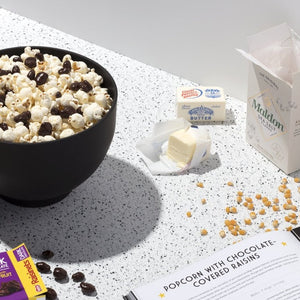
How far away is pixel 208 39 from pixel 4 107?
0.58 meters

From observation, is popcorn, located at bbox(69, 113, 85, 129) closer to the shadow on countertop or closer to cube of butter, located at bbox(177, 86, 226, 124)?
the shadow on countertop

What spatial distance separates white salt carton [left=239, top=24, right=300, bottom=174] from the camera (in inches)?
57.3

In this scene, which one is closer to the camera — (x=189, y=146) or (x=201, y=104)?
(x=189, y=146)

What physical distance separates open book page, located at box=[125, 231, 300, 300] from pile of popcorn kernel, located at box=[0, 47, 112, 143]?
0.30 m

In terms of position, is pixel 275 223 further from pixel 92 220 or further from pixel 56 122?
pixel 56 122

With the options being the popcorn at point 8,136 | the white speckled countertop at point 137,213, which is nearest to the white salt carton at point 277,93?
the white speckled countertop at point 137,213

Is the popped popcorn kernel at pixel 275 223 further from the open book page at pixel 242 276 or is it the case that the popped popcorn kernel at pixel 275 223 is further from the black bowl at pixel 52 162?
the black bowl at pixel 52 162

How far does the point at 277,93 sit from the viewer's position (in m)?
1.46

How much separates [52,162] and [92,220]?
0.20m

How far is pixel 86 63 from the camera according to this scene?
1.45m

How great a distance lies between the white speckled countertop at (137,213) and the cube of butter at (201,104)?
0.03 metres

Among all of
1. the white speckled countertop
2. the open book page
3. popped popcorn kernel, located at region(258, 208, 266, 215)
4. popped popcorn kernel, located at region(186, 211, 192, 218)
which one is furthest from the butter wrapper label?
popped popcorn kernel, located at region(258, 208, 266, 215)

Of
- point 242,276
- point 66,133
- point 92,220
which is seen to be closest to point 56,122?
point 66,133

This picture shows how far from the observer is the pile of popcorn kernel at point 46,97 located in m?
1.29
